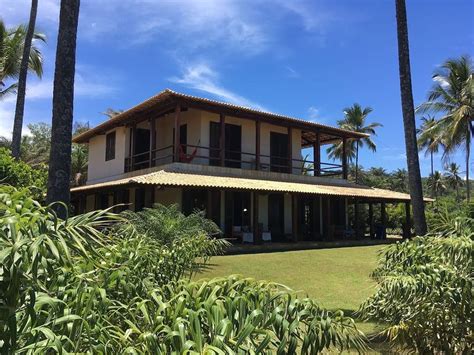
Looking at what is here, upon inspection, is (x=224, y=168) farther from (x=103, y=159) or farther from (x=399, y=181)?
(x=399, y=181)

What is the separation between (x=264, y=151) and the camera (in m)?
21.3

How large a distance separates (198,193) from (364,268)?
8.43 m

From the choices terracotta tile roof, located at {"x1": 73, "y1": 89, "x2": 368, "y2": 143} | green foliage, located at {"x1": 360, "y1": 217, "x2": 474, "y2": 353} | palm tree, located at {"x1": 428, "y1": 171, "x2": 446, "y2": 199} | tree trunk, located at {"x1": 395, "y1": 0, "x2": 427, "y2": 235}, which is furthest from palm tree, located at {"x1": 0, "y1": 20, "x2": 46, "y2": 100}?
palm tree, located at {"x1": 428, "y1": 171, "x2": 446, "y2": 199}

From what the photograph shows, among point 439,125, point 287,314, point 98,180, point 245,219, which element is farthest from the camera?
point 439,125

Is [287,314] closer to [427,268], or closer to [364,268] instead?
[427,268]

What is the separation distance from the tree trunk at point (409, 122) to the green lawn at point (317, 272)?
57.5 inches

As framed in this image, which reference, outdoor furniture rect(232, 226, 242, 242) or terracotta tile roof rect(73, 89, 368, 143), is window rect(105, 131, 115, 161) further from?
outdoor furniture rect(232, 226, 242, 242)

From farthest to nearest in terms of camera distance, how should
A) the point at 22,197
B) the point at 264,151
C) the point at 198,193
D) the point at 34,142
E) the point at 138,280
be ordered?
the point at 34,142 → the point at 264,151 → the point at 198,193 → the point at 138,280 → the point at 22,197

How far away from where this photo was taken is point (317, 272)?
10492mm

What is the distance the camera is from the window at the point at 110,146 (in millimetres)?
22359

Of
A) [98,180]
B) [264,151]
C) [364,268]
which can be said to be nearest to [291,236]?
[264,151]

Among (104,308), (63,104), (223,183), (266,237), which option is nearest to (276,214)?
(266,237)

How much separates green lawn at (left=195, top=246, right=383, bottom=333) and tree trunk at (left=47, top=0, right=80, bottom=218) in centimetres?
343

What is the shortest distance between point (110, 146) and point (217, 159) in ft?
24.1
